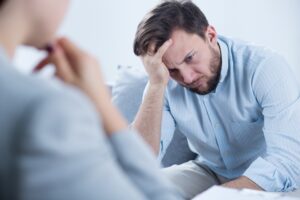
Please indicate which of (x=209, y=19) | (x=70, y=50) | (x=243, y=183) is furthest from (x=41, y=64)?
(x=209, y=19)

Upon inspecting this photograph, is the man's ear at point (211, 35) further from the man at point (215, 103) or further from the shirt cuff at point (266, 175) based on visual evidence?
the shirt cuff at point (266, 175)

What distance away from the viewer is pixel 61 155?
0.41 m

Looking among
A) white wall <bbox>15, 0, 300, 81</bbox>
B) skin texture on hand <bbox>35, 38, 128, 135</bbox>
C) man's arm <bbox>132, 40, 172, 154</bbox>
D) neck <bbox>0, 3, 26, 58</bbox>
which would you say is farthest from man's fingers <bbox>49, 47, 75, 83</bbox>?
white wall <bbox>15, 0, 300, 81</bbox>

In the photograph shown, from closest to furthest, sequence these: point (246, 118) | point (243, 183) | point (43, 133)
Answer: point (43, 133) < point (243, 183) < point (246, 118)

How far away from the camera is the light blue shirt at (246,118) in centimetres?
149

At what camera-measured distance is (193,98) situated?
1773 millimetres

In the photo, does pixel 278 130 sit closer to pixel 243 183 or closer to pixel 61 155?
pixel 243 183

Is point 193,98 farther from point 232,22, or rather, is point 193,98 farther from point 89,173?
point 89,173

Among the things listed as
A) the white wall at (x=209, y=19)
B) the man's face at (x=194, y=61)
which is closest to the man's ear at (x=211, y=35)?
the man's face at (x=194, y=61)

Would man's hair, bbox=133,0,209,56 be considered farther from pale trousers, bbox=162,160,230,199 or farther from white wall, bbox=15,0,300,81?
white wall, bbox=15,0,300,81

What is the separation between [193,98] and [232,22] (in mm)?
767

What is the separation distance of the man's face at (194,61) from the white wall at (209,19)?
75cm

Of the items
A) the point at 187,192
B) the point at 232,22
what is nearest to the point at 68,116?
the point at 187,192

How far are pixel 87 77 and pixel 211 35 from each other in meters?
1.11
